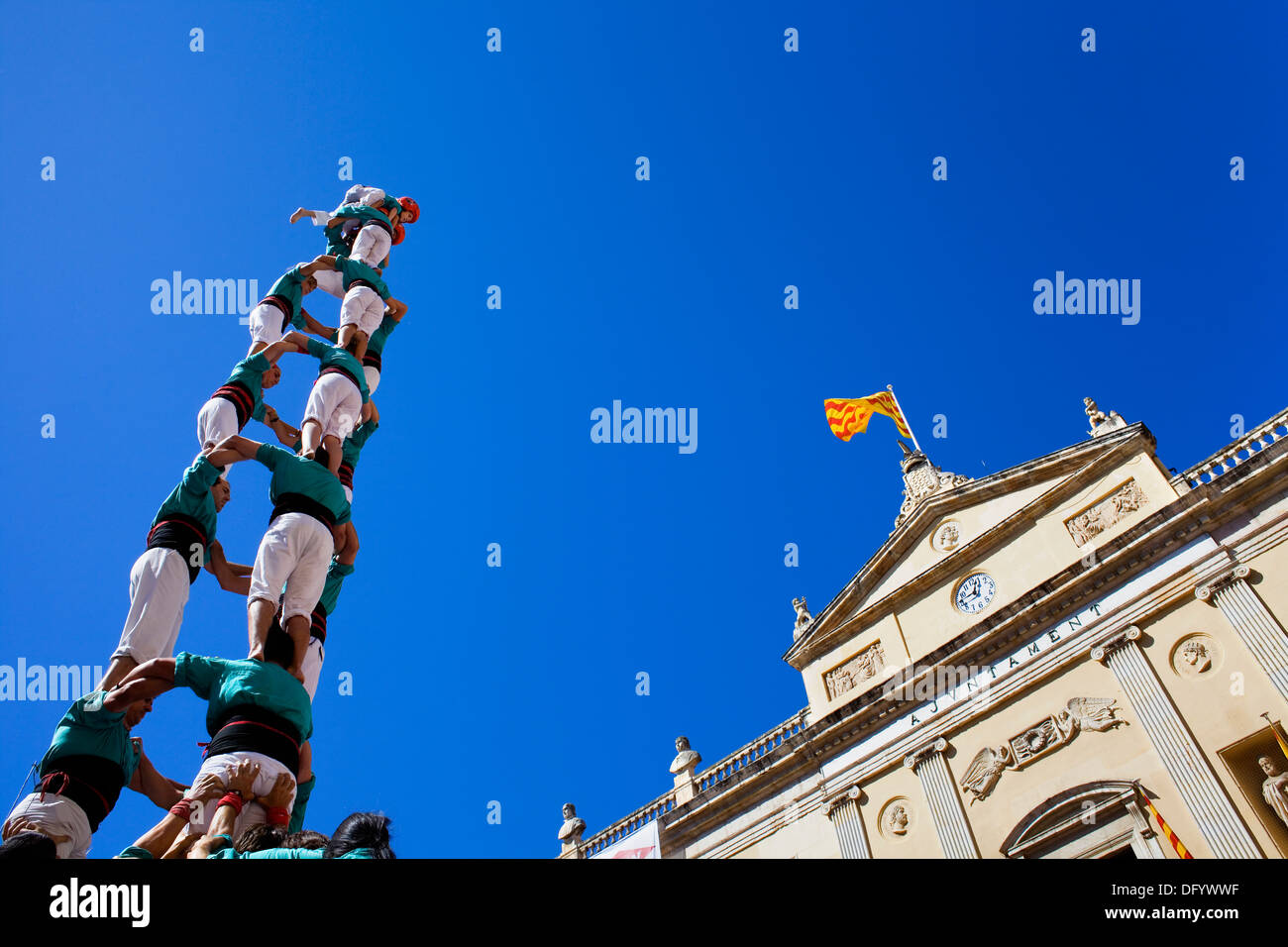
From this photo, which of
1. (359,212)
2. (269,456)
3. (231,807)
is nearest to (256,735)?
(231,807)

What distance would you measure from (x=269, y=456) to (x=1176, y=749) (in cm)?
1571

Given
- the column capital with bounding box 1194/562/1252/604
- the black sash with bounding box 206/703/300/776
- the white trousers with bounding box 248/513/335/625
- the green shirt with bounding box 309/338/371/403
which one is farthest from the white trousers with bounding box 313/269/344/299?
the column capital with bounding box 1194/562/1252/604

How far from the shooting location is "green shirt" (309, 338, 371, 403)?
9.48 m

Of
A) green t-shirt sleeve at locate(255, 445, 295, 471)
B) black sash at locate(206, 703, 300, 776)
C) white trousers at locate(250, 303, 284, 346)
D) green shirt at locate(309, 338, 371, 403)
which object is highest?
white trousers at locate(250, 303, 284, 346)

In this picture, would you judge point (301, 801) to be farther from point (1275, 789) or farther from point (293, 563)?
point (1275, 789)

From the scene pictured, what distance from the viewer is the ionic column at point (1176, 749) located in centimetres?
1411

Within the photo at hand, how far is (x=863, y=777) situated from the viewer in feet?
64.4

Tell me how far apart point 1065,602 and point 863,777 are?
592cm

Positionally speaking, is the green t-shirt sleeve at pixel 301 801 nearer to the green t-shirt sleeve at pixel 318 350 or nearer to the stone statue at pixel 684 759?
the green t-shirt sleeve at pixel 318 350

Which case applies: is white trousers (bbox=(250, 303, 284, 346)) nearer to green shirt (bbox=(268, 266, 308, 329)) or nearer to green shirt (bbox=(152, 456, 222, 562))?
green shirt (bbox=(268, 266, 308, 329))

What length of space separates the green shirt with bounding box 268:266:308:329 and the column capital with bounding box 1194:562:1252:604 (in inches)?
650

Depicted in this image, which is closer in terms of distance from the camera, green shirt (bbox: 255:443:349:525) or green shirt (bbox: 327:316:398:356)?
green shirt (bbox: 255:443:349:525)
